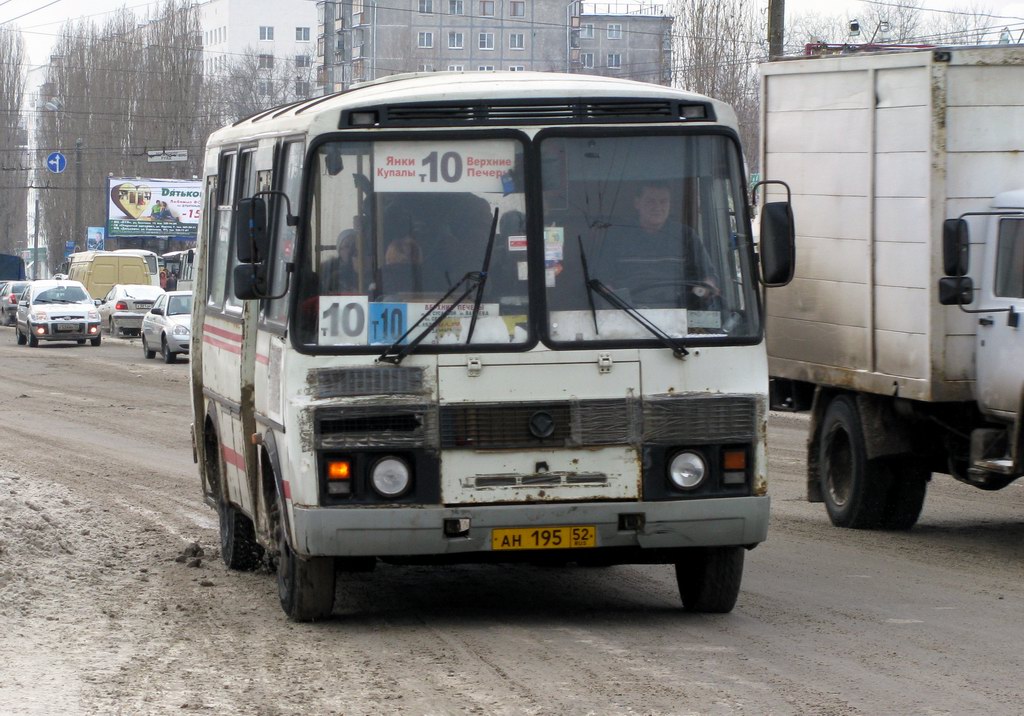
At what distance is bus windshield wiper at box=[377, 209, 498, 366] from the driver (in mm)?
474

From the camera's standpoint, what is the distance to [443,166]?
775 centimetres

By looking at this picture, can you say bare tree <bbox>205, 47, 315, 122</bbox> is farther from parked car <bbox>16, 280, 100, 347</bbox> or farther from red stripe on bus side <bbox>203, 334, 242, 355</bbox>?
red stripe on bus side <bbox>203, 334, 242, 355</bbox>

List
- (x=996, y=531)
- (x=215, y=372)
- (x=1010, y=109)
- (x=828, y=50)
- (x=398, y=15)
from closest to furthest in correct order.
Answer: (x=215, y=372)
(x=1010, y=109)
(x=996, y=531)
(x=828, y=50)
(x=398, y=15)

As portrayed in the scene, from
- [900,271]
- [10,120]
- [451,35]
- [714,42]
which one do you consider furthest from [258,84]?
[900,271]

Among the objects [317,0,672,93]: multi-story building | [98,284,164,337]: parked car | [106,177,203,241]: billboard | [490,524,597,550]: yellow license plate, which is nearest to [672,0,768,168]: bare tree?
[98,284,164,337]: parked car

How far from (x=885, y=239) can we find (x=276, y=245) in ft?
15.4

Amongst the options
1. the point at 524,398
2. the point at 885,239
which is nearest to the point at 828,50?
the point at 885,239

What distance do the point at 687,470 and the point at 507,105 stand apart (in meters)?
1.79

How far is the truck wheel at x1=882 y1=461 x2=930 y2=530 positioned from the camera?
11891 millimetres

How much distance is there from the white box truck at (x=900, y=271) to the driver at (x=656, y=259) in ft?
10.3

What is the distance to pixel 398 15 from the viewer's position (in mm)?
129500

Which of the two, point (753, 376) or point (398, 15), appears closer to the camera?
point (753, 376)

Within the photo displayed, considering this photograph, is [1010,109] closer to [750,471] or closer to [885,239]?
→ [885,239]

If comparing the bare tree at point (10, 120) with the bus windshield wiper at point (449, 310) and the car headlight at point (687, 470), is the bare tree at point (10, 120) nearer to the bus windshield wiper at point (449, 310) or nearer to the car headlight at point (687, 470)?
the bus windshield wiper at point (449, 310)
